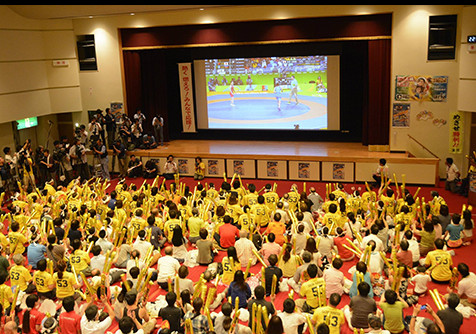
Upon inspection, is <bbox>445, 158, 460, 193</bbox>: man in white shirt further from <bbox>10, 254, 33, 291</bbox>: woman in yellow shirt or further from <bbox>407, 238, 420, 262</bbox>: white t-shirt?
<bbox>10, 254, 33, 291</bbox>: woman in yellow shirt

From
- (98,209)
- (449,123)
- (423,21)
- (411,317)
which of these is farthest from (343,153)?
(411,317)

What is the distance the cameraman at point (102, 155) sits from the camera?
558 inches

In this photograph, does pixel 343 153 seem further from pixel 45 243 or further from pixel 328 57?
pixel 45 243

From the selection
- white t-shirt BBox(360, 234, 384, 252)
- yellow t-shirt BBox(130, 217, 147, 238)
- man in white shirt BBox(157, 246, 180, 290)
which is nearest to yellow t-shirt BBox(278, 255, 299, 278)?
white t-shirt BBox(360, 234, 384, 252)

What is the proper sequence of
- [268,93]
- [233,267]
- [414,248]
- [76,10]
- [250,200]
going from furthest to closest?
[268,93] < [76,10] < [250,200] < [414,248] < [233,267]

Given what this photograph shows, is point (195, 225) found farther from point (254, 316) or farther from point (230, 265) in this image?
point (254, 316)

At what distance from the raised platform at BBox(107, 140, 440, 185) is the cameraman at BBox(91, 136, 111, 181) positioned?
0.91 metres

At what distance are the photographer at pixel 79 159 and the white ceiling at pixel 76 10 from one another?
12.1 ft

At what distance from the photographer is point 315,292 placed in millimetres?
6301

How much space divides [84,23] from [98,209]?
311 inches

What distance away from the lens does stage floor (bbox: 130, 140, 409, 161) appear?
13.4 meters

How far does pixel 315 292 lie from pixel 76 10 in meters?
11.4

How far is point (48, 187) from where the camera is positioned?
11484mm

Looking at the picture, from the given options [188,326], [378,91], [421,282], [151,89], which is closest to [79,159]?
[151,89]
